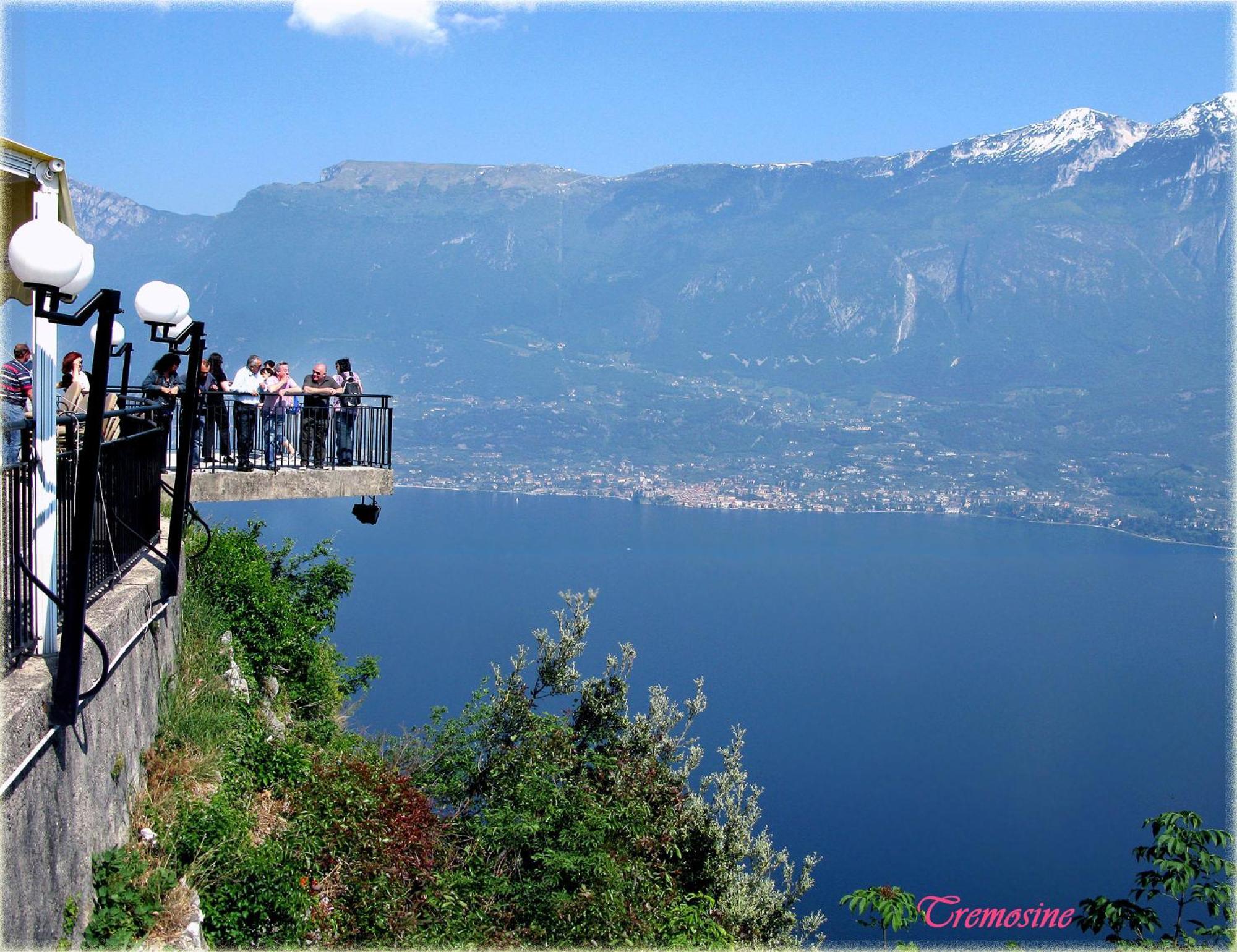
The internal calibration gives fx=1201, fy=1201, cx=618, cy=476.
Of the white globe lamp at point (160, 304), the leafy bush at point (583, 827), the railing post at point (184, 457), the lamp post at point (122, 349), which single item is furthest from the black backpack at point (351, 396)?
the white globe lamp at point (160, 304)

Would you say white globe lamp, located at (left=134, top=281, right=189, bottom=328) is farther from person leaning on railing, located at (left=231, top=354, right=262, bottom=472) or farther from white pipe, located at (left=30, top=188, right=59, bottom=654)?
person leaning on railing, located at (left=231, top=354, right=262, bottom=472)

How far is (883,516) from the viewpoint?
6358 inches

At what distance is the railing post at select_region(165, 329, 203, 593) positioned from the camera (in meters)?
7.77

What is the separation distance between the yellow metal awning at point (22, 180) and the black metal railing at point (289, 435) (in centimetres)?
742

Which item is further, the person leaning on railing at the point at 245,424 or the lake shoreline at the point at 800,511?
the lake shoreline at the point at 800,511

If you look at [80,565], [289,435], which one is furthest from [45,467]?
[289,435]

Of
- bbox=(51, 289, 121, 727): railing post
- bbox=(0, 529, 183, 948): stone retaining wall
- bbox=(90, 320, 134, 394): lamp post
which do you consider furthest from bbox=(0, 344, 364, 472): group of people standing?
bbox=(51, 289, 121, 727): railing post

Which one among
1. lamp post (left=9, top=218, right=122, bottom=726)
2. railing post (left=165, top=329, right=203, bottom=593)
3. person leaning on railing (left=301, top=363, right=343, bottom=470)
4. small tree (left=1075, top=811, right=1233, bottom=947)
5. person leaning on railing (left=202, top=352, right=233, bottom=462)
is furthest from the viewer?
person leaning on railing (left=301, top=363, right=343, bottom=470)

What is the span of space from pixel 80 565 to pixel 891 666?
73037mm

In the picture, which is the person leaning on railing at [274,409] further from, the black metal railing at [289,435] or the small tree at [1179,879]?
the small tree at [1179,879]

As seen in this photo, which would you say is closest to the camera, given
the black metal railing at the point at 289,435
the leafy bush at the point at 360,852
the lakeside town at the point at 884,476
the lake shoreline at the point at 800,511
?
the leafy bush at the point at 360,852

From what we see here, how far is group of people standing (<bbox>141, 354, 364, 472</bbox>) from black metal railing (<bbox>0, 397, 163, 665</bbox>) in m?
2.91

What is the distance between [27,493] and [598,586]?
8632cm

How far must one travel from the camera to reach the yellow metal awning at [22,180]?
5734 millimetres
